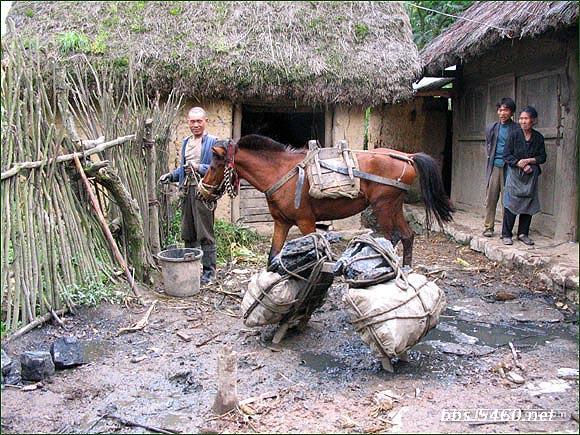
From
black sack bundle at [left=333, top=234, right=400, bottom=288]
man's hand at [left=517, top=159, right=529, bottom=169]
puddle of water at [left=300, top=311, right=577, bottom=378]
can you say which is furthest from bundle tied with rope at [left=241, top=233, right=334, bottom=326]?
man's hand at [left=517, top=159, right=529, bottom=169]

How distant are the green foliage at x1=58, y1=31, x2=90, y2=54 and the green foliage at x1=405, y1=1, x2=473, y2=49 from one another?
6803mm

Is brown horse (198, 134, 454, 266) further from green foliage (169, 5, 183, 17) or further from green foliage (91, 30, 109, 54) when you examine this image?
green foliage (169, 5, 183, 17)

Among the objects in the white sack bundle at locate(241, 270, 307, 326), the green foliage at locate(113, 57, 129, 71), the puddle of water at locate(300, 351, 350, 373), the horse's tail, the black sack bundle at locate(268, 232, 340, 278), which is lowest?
the puddle of water at locate(300, 351, 350, 373)

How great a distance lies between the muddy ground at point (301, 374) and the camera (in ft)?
9.93

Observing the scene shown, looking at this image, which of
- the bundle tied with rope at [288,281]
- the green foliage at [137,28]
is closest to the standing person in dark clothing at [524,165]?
the bundle tied with rope at [288,281]

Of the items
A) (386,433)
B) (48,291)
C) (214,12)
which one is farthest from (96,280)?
(214,12)

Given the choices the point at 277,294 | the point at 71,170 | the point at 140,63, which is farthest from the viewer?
the point at 140,63

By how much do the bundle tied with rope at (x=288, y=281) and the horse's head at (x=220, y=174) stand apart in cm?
147

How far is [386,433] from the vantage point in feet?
9.37

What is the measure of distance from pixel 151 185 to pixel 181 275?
1.10 metres

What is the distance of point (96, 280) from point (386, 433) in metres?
3.03

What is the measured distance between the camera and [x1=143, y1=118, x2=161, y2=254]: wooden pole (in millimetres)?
5785

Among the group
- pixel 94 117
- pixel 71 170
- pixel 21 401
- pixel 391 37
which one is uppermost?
pixel 391 37

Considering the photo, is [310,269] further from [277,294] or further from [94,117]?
[94,117]
